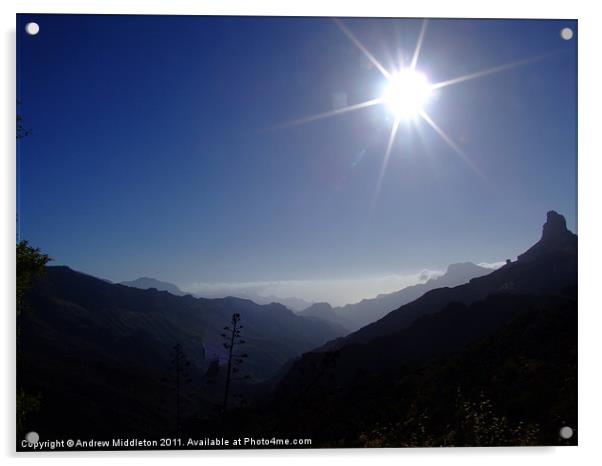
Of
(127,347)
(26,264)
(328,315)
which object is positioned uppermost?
(26,264)

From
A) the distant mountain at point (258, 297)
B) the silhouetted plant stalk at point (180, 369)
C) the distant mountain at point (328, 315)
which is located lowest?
the silhouetted plant stalk at point (180, 369)

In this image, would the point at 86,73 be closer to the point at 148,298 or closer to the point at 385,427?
the point at 148,298

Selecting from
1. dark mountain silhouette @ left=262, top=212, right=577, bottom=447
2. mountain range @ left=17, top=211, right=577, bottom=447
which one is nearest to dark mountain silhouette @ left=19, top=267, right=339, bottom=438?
mountain range @ left=17, top=211, right=577, bottom=447

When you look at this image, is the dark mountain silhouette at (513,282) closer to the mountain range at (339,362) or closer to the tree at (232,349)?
the mountain range at (339,362)

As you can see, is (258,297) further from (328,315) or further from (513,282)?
(513,282)
